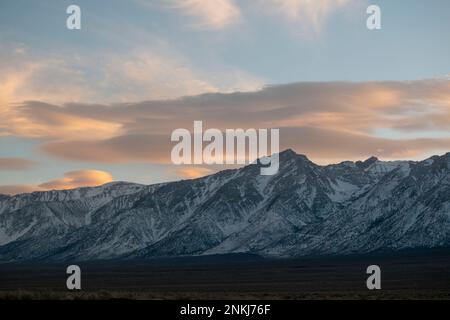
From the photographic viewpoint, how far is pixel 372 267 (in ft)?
548
